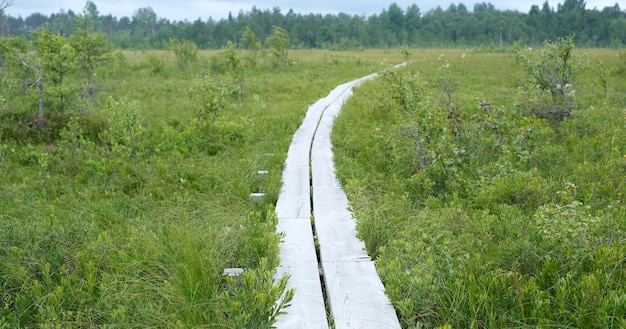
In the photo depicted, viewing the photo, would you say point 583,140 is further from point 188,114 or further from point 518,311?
point 188,114

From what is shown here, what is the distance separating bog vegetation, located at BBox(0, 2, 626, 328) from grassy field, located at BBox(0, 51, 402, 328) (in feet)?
0.07

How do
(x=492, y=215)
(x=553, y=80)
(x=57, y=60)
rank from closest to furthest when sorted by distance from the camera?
(x=492, y=215), (x=553, y=80), (x=57, y=60)

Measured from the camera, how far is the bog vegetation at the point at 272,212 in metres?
3.42

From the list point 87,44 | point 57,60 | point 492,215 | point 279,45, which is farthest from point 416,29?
point 492,215

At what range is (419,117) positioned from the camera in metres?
7.52

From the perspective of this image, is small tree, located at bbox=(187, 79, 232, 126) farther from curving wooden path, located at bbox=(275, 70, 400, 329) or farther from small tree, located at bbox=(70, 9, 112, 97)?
small tree, located at bbox=(70, 9, 112, 97)

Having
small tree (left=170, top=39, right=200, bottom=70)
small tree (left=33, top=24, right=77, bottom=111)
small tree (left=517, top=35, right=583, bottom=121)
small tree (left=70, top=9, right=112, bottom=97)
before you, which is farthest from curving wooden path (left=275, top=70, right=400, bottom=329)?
small tree (left=170, top=39, right=200, bottom=70)

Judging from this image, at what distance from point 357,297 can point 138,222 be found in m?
2.81

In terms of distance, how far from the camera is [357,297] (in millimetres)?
3615

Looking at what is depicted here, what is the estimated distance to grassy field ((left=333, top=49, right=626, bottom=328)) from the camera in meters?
3.35

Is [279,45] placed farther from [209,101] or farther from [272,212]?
[272,212]

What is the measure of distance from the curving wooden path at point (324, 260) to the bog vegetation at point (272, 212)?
15 cm

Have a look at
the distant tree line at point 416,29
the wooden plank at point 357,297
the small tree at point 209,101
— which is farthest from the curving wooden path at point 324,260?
the distant tree line at point 416,29

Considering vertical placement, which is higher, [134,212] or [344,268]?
[134,212]
